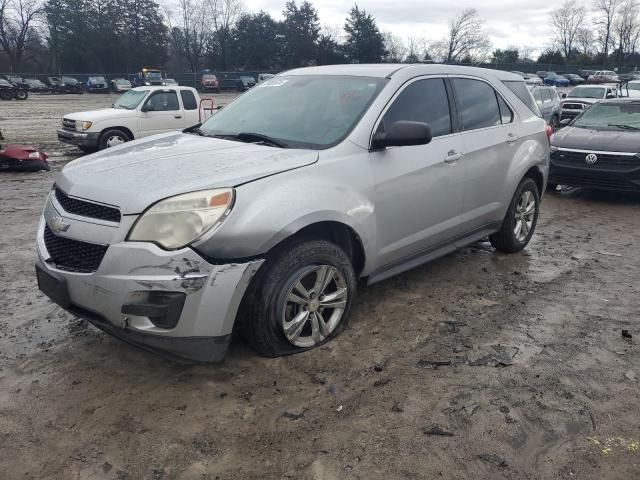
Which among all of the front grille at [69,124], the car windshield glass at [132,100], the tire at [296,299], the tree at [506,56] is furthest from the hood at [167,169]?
the tree at [506,56]

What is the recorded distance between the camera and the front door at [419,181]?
376 cm

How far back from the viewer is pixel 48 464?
8.29 feet

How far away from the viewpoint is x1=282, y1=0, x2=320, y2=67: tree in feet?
223

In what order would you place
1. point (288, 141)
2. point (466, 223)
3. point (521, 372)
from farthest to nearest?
point (466, 223), point (288, 141), point (521, 372)

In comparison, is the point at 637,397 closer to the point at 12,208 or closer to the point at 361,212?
the point at 361,212

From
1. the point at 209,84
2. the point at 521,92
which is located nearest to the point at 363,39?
the point at 209,84

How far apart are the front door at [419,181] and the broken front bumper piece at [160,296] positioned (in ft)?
3.92

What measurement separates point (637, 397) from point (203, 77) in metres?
51.3

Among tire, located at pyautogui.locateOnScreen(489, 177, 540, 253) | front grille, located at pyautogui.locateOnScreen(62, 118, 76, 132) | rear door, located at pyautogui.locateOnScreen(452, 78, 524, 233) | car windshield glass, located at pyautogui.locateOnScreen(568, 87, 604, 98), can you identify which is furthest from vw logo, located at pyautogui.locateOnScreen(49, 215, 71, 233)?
car windshield glass, located at pyautogui.locateOnScreen(568, 87, 604, 98)

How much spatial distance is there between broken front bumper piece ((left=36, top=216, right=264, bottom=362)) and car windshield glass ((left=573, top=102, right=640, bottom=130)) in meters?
8.22

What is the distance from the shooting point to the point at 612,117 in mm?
9320

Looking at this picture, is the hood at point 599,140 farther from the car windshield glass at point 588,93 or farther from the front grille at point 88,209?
the car windshield glass at point 588,93

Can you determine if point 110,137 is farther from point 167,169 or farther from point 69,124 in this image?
point 167,169

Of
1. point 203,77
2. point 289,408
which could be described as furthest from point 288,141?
point 203,77
